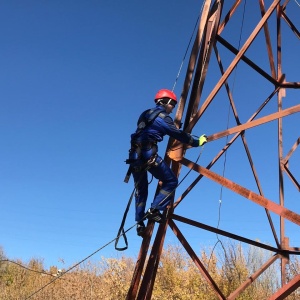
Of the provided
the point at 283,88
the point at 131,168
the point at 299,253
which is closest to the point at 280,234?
the point at 299,253

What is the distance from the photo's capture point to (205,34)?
6664 millimetres

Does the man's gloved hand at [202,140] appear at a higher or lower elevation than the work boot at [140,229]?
higher

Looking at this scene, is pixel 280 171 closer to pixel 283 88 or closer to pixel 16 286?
pixel 283 88

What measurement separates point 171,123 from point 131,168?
96cm

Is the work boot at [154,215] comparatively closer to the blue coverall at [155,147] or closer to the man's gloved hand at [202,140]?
the blue coverall at [155,147]

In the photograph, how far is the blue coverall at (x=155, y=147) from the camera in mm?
5684

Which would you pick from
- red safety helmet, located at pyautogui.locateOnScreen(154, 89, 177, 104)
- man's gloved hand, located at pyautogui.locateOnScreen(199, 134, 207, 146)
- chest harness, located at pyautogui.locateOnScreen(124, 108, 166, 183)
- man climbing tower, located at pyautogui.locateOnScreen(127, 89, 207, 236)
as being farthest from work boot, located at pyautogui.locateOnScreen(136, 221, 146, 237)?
red safety helmet, located at pyautogui.locateOnScreen(154, 89, 177, 104)

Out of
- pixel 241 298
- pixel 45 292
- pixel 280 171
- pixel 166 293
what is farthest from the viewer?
pixel 45 292

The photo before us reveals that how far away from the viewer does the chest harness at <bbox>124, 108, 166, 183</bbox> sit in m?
5.69

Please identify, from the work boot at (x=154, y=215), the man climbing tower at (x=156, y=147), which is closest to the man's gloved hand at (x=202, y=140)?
the man climbing tower at (x=156, y=147)

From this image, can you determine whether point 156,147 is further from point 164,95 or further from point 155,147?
point 164,95

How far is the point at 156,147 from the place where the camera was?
5750mm

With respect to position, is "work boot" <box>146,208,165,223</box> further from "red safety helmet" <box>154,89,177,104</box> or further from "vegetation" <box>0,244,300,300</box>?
"vegetation" <box>0,244,300,300</box>

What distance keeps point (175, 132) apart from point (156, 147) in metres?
0.34
